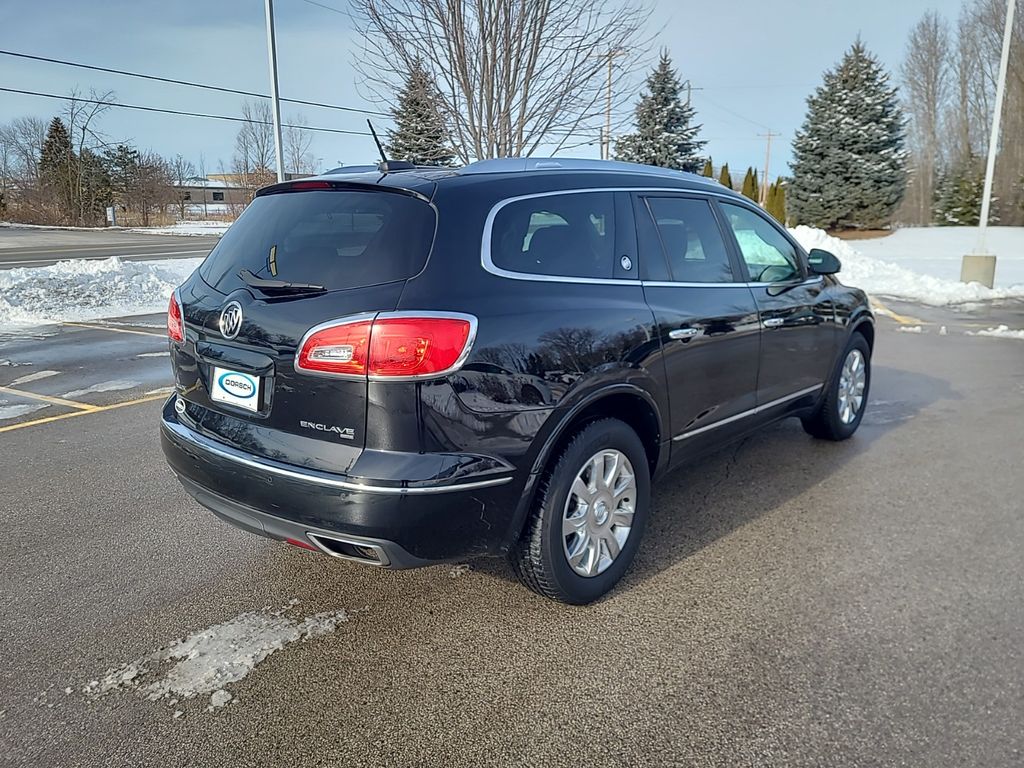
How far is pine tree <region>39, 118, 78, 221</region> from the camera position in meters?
50.5

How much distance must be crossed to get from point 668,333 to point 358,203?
4.87ft

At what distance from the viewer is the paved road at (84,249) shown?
949 inches

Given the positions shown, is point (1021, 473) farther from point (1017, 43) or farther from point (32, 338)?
point (1017, 43)

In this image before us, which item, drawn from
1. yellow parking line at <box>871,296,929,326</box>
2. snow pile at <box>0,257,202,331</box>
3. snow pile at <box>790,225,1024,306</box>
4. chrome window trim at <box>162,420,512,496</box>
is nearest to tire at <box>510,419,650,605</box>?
chrome window trim at <box>162,420,512,496</box>

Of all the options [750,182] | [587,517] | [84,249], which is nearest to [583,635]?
[587,517]

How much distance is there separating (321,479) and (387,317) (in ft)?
2.01

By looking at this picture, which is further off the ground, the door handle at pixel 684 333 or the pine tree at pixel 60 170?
the pine tree at pixel 60 170

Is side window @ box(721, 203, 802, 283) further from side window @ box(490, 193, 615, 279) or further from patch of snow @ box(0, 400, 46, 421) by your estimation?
patch of snow @ box(0, 400, 46, 421)

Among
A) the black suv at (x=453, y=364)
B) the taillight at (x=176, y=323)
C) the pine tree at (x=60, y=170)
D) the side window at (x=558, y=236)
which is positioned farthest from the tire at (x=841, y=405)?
the pine tree at (x=60, y=170)

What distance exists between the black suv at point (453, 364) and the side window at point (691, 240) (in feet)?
0.08

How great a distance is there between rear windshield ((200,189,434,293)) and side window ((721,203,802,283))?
7.18ft

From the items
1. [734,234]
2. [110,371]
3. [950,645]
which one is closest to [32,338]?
[110,371]

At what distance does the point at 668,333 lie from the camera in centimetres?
344

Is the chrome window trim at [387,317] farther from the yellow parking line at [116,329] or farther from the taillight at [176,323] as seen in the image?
the yellow parking line at [116,329]
